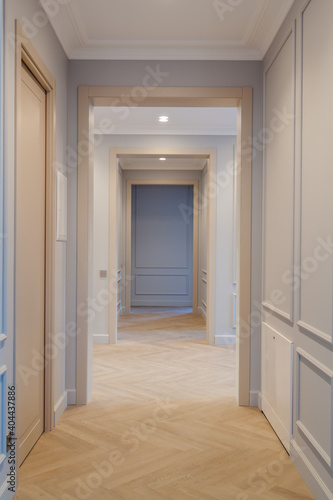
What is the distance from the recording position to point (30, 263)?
2.75m

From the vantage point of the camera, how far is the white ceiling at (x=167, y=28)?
3049 mm

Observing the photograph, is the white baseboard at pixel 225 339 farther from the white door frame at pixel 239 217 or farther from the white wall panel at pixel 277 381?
the white wall panel at pixel 277 381

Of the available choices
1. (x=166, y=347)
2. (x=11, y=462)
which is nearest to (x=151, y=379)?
(x=166, y=347)

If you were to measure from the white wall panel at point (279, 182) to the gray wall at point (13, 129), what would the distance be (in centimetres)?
156

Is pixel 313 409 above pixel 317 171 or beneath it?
beneath

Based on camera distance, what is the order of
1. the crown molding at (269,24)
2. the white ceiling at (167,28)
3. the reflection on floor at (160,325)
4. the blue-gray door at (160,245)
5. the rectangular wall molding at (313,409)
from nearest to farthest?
1. the rectangular wall molding at (313,409)
2. the crown molding at (269,24)
3. the white ceiling at (167,28)
4. the reflection on floor at (160,325)
5. the blue-gray door at (160,245)

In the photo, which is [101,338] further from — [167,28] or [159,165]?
[167,28]

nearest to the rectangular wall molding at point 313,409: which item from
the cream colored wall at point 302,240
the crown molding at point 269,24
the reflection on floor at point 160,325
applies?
the cream colored wall at point 302,240

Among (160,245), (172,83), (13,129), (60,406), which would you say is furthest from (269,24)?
(160,245)

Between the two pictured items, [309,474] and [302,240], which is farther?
[302,240]

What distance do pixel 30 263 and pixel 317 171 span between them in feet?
5.65

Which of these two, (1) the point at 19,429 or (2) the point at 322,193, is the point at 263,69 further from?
(1) the point at 19,429

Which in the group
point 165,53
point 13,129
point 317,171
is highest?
point 165,53

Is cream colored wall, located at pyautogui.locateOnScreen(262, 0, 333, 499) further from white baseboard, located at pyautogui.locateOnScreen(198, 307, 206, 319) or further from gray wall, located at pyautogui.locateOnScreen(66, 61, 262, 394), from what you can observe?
white baseboard, located at pyautogui.locateOnScreen(198, 307, 206, 319)
